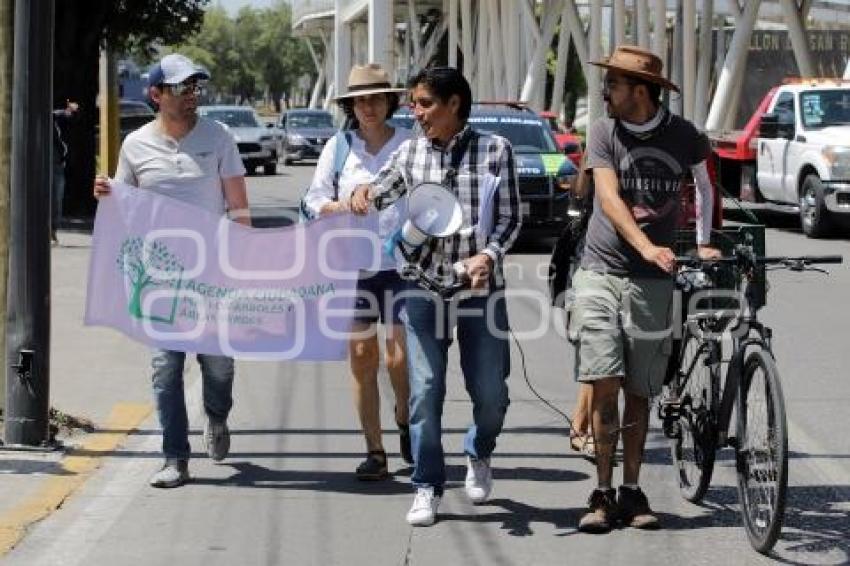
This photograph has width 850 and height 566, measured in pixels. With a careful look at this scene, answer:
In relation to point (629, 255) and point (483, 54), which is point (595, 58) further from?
point (629, 255)

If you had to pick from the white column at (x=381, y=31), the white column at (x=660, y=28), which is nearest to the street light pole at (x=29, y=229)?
the white column at (x=660, y=28)

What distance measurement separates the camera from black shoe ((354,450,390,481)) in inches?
293

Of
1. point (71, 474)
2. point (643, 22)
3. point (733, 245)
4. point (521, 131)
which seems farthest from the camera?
point (643, 22)

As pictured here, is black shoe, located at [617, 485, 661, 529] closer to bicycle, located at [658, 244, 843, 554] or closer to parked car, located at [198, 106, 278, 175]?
bicycle, located at [658, 244, 843, 554]

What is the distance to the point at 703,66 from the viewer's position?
3931cm

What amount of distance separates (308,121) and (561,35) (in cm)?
1222

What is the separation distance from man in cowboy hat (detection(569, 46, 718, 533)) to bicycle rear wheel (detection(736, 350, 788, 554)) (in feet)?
1.43

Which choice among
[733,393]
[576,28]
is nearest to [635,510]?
[733,393]

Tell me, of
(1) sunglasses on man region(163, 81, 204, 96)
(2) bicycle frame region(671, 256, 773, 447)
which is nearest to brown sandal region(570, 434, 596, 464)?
(2) bicycle frame region(671, 256, 773, 447)

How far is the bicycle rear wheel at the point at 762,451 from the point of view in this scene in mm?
5863

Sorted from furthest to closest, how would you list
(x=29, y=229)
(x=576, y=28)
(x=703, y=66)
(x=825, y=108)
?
(x=576, y=28)
(x=703, y=66)
(x=825, y=108)
(x=29, y=229)

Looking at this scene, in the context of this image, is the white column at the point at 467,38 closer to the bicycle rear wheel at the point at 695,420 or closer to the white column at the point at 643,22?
the white column at the point at 643,22

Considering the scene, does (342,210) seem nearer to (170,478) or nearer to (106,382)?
(170,478)

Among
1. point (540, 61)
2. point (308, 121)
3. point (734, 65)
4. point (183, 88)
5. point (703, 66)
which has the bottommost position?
point (183, 88)
